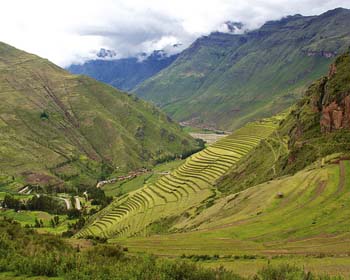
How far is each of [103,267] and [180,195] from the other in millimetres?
94215

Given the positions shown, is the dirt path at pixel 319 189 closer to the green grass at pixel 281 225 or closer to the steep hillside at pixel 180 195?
the green grass at pixel 281 225

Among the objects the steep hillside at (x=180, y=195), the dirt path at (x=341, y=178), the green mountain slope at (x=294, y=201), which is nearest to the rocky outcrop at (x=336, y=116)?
the green mountain slope at (x=294, y=201)

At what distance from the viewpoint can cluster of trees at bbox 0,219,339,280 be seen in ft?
104

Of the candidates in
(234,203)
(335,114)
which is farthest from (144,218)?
(335,114)

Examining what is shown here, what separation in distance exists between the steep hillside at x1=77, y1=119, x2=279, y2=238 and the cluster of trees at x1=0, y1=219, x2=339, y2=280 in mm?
54793

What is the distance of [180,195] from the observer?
129500 mm

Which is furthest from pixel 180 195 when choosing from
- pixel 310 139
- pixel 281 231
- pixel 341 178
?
pixel 281 231

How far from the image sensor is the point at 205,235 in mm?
64500

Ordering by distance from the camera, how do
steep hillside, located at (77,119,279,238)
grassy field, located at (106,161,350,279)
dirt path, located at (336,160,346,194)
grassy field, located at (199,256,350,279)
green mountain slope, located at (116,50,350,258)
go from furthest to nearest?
steep hillside, located at (77,119,279,238), dirt path, located at (336,160,346,194), green mountain slope, located at (116,50,350,258), grassy field, located at (106,161,350,279), grassy field, located at (199,256,350,279)

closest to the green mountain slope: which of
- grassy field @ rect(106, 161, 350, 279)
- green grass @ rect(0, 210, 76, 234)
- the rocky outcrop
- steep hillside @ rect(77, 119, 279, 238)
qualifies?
the rocky outcrop

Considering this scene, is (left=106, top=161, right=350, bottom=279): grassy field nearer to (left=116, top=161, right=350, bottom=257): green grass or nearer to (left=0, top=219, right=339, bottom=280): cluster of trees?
(left=116, top=161, right=350, bottom=257): green grass

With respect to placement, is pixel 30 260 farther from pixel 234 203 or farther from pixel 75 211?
pixel 75 211

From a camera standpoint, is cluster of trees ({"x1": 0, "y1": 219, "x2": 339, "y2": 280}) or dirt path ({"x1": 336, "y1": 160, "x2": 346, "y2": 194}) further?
dirt path ({"x1": 336, "y1": 160, "x2": 346, "y2": 194})

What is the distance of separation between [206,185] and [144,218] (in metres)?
26.1
